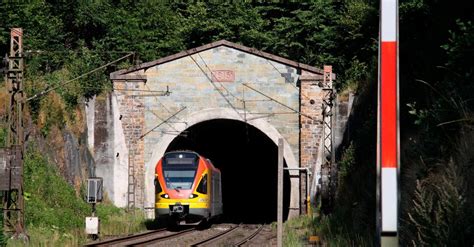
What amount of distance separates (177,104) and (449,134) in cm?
2191

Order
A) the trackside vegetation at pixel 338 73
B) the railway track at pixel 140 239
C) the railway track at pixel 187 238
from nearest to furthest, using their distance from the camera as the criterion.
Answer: the trackside vegetation at pixel 338 73
the railway track at pixel 140 239
the railway track at pixel 187 238

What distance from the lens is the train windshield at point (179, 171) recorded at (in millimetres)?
27281

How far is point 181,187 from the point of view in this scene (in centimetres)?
2736

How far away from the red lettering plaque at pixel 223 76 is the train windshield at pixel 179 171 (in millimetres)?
5705

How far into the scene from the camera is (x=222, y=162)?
1715 inches

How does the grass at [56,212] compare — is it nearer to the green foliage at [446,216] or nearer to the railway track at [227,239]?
the railway track at [227,239]

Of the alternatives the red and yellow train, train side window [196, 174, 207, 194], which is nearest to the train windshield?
the red and yellow train

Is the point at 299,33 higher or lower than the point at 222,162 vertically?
higher

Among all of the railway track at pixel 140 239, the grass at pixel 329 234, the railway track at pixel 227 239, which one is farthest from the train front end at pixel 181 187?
the grass at pixel 329 234

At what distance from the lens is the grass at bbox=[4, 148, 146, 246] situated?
69.6ft

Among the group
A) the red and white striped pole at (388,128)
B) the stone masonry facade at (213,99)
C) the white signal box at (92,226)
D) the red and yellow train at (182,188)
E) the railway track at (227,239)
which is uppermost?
the stone masonry facade at (213,99)

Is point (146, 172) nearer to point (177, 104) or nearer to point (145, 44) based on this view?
point (177, 104)

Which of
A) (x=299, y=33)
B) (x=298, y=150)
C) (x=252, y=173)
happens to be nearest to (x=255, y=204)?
(x=252, y=173)

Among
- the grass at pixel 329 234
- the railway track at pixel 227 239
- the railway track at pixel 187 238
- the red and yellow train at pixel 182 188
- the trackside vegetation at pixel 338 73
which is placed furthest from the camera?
the red and yellow train at pixel 182 188
